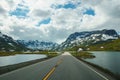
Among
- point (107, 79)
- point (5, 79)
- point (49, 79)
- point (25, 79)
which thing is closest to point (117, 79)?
point (107, 79)

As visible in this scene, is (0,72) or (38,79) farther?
(0,72)

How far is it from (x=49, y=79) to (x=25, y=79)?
70.1 inches

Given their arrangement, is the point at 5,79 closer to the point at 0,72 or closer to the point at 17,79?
the point at 17,79

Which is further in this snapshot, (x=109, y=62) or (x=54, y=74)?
(x=109, y=62)

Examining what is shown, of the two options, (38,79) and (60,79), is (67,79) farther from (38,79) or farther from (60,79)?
(38,79)

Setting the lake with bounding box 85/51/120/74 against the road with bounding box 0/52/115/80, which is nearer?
the road with bounding box 0/52/115/80

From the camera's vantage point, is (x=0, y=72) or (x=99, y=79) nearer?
(x=99, y=79)

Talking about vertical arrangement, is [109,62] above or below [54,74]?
above

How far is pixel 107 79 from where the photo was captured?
15.3 m

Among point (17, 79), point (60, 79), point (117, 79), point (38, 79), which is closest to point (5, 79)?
point (17, 79)

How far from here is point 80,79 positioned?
14898 millimetres

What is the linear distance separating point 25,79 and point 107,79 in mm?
6150

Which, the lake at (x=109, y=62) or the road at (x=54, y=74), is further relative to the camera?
the lake at (x=109, y=62)

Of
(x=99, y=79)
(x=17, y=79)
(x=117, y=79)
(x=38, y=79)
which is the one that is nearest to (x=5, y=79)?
(x=17, y=79)
